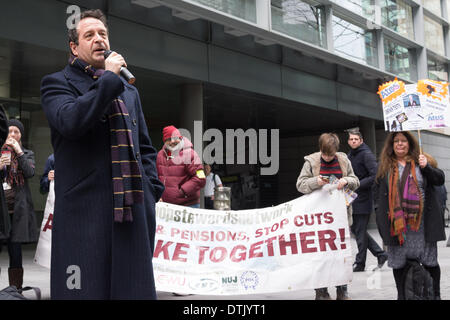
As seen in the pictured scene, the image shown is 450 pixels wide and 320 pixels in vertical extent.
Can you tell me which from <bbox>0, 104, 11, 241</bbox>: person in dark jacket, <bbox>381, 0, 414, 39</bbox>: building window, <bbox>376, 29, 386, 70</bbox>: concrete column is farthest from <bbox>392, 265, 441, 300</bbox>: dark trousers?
<bbox>381, 0, 414, 39</bbox>: building window

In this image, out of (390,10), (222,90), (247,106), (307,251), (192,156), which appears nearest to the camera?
(307,251)

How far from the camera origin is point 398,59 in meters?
20.7

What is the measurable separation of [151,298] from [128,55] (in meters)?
9.08

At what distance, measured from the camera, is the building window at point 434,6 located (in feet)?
79.9

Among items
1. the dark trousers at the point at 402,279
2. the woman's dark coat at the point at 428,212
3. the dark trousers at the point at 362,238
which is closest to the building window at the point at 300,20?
the dark trousers at the point at 362,238

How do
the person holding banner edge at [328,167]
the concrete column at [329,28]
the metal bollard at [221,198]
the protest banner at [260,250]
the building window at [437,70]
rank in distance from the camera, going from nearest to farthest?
Answer: the protest banner at [260,250] → the person holding banner edge at [328,167] → the metal bollard at [221,198] → the concrete column at [329,28] → the building window at [437,70]

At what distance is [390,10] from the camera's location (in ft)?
67.1

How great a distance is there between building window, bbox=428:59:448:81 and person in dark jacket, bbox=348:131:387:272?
16.8 m

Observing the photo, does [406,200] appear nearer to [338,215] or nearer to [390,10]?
[338,215]

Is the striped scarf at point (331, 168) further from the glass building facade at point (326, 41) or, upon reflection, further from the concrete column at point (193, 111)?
the concrete column at point (193, 111)

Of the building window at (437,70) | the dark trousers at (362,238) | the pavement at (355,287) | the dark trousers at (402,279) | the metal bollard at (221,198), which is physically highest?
the building window at (437,70)

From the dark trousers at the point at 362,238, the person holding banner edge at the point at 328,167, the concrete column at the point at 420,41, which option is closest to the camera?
the person holding banner edge at the point at 328,167

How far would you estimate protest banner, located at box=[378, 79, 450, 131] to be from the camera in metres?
6.02
